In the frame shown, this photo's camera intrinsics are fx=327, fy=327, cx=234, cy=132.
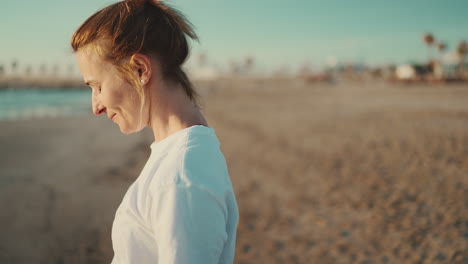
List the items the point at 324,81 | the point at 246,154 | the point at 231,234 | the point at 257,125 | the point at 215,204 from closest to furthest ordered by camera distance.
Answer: the point at 215,204 → the point at 231,234 → the point at 246,154 → the point at 257,125 → the point at 324,81

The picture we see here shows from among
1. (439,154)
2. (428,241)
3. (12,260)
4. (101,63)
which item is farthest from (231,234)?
(439,154)

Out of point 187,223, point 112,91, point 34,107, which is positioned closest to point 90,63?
point 112,91

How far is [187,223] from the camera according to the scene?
850 millimetres

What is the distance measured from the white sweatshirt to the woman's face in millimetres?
188

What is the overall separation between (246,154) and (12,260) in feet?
19.3

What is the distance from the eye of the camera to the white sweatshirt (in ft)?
2.81

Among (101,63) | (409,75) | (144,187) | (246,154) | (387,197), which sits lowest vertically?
(409,75)

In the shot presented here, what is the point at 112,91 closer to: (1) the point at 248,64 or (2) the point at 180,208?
(2) the point at 180,208

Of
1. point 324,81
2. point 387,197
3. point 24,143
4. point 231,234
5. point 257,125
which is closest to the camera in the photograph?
point 231,234

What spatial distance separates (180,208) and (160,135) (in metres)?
0.41

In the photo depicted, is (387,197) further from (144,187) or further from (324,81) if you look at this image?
(324,81)

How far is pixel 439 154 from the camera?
7312 mm

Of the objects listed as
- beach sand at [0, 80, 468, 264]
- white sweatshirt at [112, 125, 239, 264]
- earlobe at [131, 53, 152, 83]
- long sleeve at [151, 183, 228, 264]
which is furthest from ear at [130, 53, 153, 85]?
beach sand at [0, 80, 468, 264]

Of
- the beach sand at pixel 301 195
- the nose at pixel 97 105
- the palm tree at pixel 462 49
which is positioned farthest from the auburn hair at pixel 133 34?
the palm tree at pixel 462 49
